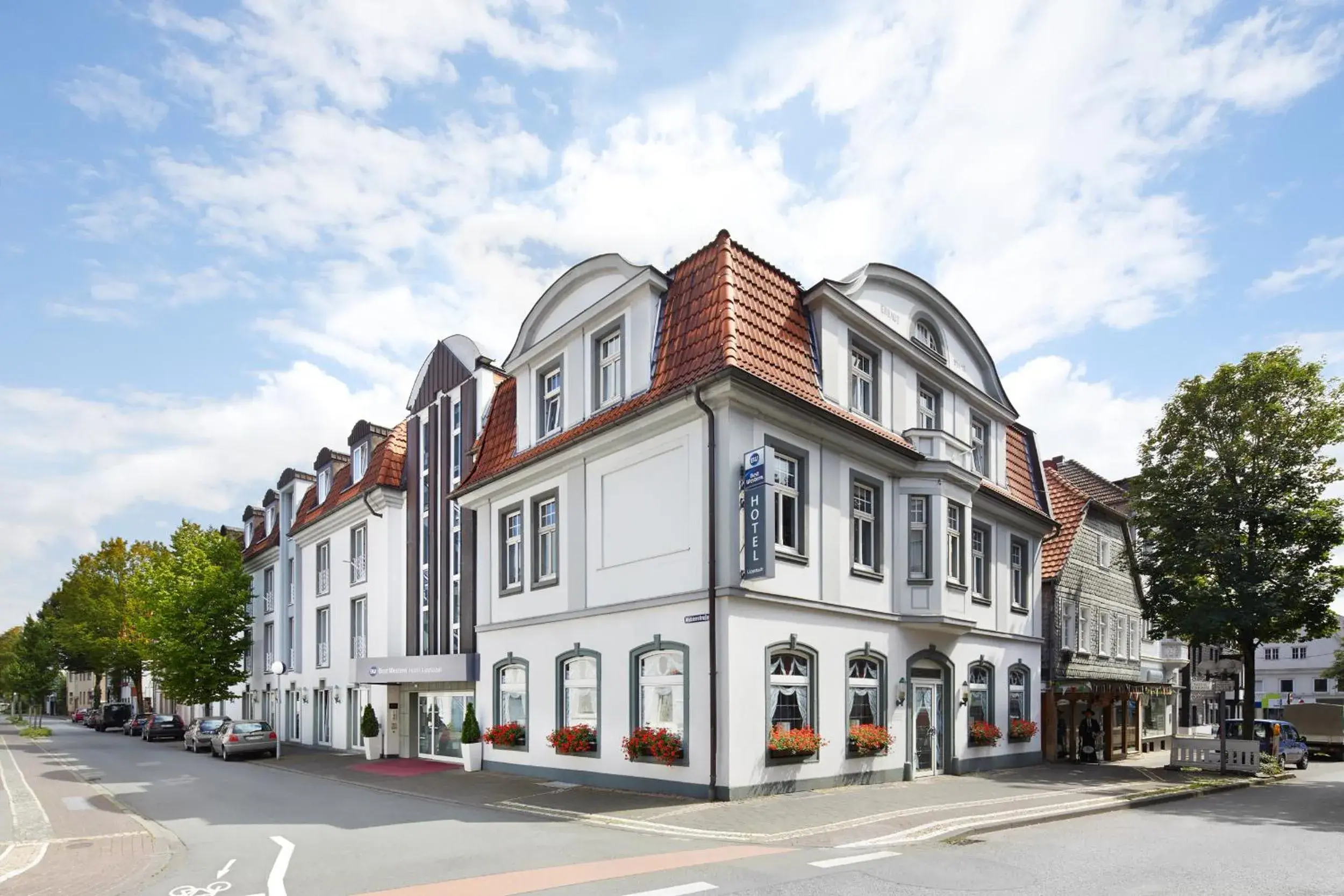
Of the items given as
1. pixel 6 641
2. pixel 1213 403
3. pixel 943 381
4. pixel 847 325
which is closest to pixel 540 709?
pixel 847 325

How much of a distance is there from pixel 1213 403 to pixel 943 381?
9138 millimetres

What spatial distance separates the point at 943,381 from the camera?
71.2 ft

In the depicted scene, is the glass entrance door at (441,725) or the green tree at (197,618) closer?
the glass entrance door at (441,725)

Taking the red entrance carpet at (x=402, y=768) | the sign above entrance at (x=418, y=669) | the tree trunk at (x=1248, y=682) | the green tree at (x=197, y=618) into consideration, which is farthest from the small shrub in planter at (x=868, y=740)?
the green tree at (x=197, y=618)

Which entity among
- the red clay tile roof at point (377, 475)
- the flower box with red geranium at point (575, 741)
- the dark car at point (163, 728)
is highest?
the red clay tile roof at point (377, 475)

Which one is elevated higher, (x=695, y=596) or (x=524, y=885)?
(x=695, y=596)

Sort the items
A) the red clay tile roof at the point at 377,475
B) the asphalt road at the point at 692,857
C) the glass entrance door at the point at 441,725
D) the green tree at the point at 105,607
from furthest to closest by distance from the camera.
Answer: the green tree at the point at 105,607, the red clay tile roof at the point at 377,475, the glass entrance door at the point at 441,725, the asphalt road at the point at 692,857

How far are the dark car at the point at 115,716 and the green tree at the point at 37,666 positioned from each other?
1529 cm

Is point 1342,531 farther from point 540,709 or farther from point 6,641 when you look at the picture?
point 6,641

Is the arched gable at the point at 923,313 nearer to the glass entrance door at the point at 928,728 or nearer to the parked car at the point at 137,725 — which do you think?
the glass entrance door at the point at 928,728

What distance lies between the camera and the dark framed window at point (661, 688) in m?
15.7

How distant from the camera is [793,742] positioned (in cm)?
1567

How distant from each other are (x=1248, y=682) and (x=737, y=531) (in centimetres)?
1807

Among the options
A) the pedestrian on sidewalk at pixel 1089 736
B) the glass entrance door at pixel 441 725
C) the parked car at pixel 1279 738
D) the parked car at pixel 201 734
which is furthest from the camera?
the parked car at pixel 201 734
